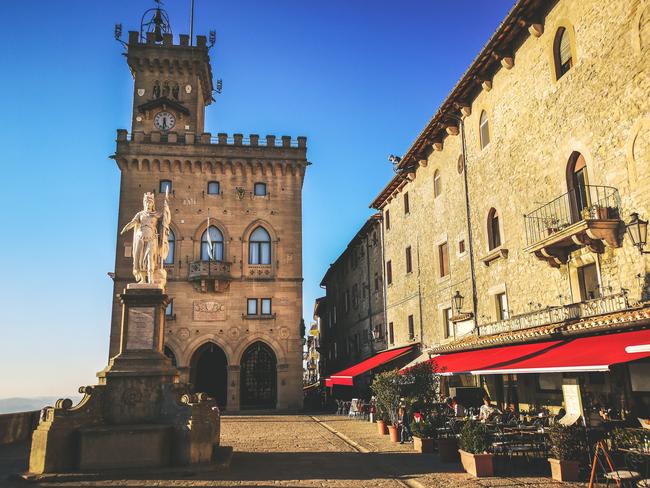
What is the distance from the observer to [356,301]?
38000 mm

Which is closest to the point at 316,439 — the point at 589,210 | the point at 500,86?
the point at 589,210

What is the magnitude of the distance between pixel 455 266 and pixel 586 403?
8627mm

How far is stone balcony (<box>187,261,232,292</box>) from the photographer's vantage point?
32.2 meters

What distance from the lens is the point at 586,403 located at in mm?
13594

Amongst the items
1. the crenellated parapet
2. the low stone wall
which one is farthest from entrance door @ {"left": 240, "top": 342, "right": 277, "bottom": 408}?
the low stone wall

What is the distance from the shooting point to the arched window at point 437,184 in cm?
2352

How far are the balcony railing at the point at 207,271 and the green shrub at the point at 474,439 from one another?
2309 centimetres

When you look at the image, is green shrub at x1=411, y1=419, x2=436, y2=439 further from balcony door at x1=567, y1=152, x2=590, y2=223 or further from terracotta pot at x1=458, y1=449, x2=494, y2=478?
balcony door at x1=567, y1=152, x2=590, y2=223

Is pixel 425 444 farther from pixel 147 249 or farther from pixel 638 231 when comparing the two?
pixel 147 249

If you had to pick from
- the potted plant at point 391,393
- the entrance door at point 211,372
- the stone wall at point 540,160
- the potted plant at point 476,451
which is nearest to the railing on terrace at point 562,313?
the stone wall at point 540,160

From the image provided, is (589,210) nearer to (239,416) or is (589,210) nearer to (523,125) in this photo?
(523,125)

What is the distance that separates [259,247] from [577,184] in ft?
73.3

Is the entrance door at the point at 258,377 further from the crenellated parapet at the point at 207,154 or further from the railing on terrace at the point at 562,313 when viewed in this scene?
the railing on terrace at the point at 562,313

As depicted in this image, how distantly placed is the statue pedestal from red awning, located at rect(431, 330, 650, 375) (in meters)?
6.82
